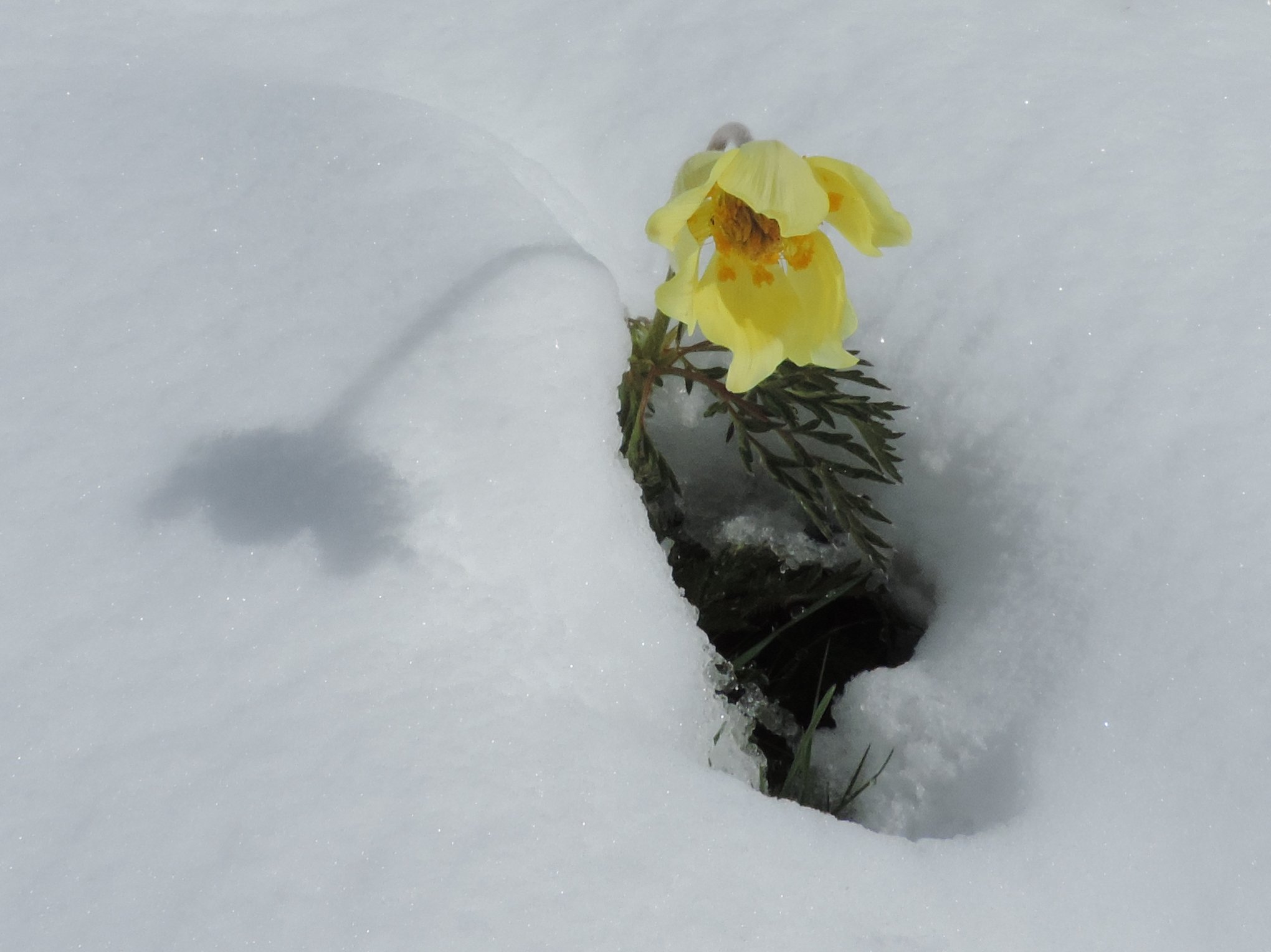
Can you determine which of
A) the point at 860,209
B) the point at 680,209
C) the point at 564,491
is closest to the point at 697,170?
the point at 680,209

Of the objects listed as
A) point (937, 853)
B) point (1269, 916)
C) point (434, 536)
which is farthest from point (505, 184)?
point (1269, 916)

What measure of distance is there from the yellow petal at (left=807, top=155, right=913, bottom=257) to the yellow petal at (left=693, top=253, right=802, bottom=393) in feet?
0.32

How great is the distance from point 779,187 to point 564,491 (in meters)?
0.49

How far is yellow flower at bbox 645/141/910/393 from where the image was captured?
3.72 ft

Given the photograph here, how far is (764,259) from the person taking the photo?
1229 millimetres

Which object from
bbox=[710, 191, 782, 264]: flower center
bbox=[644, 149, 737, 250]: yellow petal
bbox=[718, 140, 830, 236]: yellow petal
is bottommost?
bbox=[710, 191, 782, 264]: flower center

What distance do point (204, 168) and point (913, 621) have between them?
1314mm

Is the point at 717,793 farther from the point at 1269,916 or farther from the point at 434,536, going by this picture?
the point at 1269,916

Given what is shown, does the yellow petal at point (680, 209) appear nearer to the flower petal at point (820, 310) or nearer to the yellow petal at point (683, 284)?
the yellow petal at point (683, 284)

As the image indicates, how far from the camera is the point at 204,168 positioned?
5.35 feet

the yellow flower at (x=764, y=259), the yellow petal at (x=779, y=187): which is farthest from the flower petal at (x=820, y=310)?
the yellow petal at (x=779, y=187)

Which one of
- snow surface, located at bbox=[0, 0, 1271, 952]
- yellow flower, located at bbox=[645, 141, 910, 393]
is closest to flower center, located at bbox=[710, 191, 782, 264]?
yellow flower, located at bbox=[645, 141, 910, 393]

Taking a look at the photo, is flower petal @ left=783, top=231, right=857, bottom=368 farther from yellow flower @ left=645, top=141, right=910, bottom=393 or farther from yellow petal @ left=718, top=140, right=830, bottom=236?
yellow petal @ left=718, top=140, right=830, bottom=236

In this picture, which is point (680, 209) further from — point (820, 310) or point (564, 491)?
point (564, 491)
